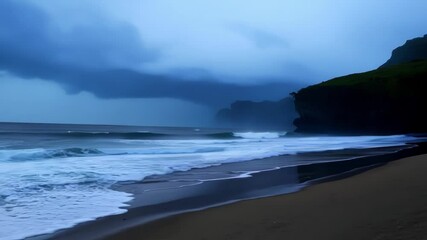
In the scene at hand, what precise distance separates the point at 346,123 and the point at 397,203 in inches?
2291

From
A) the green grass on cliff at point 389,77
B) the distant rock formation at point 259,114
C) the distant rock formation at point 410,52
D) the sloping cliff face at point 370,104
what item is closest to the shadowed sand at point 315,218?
the sloping cliff face at point 370,104

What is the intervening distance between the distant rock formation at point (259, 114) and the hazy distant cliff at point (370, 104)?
7589 cm

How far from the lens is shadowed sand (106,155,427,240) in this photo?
4.63 m

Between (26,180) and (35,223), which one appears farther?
(26,180)

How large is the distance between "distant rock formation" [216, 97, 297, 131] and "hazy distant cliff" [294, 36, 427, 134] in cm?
7589

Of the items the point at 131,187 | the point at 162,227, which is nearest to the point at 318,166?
the point at 131,187

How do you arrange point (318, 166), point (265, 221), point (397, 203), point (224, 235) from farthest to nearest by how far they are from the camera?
point (318, 166) → point (397, 203) → point (265, 221) → point (224, 235)

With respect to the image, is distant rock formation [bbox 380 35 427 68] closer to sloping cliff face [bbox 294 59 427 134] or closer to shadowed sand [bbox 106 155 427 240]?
sloping cliff face [bbox 294 59 427 134]

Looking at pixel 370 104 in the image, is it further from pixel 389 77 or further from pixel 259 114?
pixel 259 114

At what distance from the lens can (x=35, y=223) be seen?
6.28 m

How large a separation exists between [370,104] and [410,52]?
6742cm

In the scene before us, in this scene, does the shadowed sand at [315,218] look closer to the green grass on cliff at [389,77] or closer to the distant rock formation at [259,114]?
the green grass on cliff at [389,77]

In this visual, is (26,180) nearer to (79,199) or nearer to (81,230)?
(79,199)

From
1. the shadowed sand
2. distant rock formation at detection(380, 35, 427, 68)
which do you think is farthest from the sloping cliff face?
the shadowed sand
